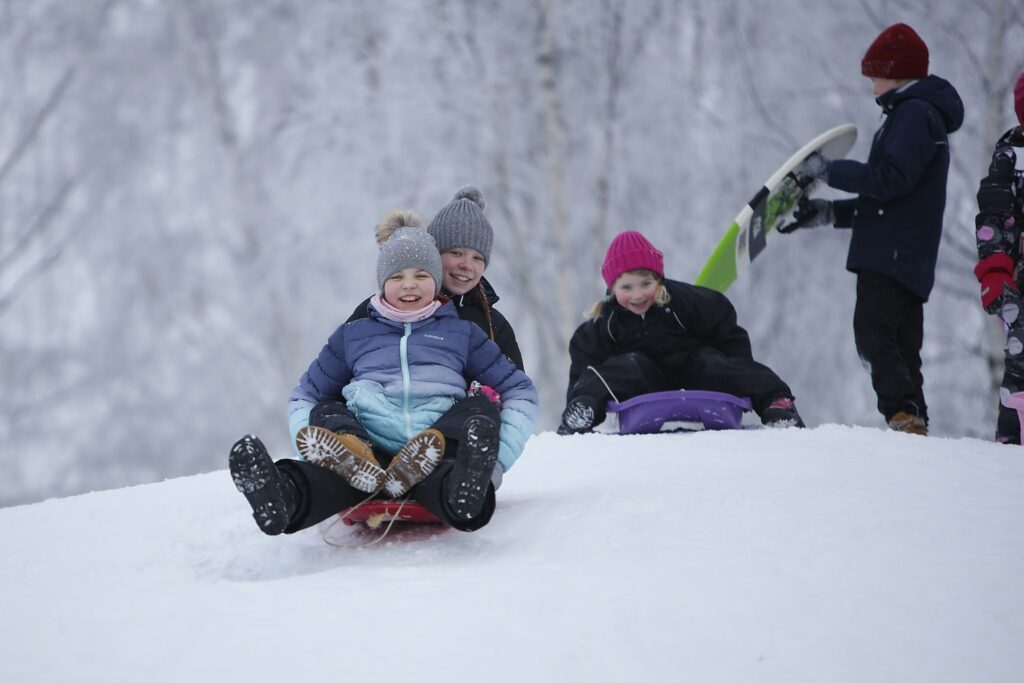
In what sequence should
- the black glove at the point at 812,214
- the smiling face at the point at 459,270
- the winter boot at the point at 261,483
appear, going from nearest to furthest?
the winter boot at the point at 261,483 → the smiling face at the point at 459,270 → the black glove at the point at 812,214

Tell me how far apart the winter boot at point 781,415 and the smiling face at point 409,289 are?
80.3 inches

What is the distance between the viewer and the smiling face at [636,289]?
4.63m

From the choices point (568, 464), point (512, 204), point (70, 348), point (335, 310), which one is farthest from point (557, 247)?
point (568, 464)

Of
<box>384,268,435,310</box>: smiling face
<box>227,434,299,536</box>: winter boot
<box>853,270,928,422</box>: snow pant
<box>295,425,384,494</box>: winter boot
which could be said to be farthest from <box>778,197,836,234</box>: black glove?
<box>227,434,299,536</box>: winter boot

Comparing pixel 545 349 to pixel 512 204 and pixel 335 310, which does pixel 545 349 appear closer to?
pixel 512 204

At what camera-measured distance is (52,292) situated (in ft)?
36.0

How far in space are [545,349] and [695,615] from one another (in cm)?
849

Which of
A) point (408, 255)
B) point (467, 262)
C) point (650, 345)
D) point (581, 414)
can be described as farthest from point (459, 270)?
point (650, 345)

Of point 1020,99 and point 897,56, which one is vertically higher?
point 897,56

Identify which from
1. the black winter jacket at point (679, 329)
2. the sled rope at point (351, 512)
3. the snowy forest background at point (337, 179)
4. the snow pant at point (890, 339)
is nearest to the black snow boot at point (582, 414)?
the black winter jacket at point (679, 329)

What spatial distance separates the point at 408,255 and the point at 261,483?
0.89 meters

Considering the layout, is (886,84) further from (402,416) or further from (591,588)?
(591,588)

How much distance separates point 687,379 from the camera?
4742 millimetres

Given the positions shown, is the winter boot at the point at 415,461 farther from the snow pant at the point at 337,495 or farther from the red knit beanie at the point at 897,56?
the red knit beanie at the point at 897,56
